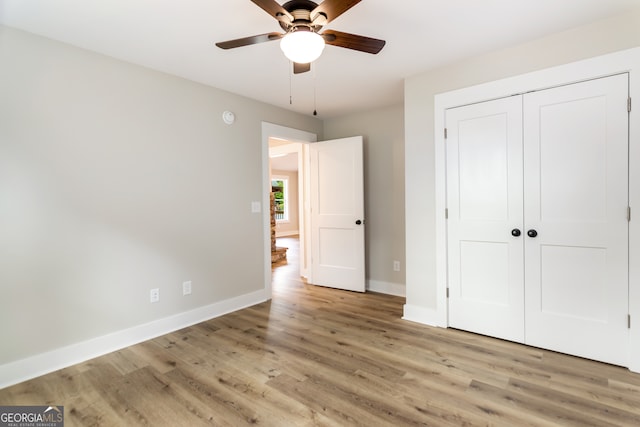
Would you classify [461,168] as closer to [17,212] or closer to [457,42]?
[457,42]

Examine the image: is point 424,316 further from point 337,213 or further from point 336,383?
point 337,213

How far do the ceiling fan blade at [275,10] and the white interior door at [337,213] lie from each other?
8.16ft

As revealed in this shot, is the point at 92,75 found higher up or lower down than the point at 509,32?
lower down

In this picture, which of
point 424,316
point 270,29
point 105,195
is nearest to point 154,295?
point 105,195

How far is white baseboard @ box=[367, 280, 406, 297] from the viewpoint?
13.3 ft

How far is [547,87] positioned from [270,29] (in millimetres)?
2122

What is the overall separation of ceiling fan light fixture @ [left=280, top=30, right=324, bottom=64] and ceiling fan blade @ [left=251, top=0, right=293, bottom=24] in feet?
0.39

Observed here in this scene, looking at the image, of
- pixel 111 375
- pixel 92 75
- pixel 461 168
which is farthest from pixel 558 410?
pixel 92 75

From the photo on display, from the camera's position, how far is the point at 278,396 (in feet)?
6.40

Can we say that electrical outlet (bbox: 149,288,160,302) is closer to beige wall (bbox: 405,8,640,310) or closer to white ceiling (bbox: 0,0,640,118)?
white ceiling (bbox: 0,0,640,118)

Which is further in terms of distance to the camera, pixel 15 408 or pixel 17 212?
pixel 17 212

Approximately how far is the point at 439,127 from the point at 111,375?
328 centimetres

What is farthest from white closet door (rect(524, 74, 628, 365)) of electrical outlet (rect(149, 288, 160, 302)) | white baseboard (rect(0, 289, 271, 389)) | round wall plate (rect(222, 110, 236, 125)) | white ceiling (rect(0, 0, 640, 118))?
→ electrical outlet (rect(149, 288, 160, 302))

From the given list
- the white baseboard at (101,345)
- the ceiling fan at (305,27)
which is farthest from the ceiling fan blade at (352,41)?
the white baseboard at (101,345)
